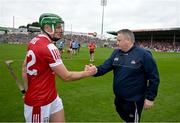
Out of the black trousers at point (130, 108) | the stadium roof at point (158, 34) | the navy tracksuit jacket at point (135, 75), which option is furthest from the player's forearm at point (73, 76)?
the stadium roof at point (158, 34)

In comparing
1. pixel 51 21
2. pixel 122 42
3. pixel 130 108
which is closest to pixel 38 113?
pixel 51 21

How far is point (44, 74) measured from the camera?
16.3ft

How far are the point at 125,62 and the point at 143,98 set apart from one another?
0.72 metres

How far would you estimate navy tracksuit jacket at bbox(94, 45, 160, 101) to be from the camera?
602cm

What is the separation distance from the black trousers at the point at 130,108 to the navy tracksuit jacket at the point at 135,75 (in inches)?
3.5

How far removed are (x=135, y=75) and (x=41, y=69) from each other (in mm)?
1876

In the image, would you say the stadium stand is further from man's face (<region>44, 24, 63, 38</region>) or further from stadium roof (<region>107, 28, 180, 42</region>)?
man's face (<region>44, 24, 63, 38</region>)

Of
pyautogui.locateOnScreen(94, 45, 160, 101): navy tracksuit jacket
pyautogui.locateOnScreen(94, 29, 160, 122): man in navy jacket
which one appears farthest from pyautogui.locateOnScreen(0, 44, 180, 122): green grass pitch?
pyautogui.locateOnScreen(94, 45, 160, 101): navy tracksuit jacket

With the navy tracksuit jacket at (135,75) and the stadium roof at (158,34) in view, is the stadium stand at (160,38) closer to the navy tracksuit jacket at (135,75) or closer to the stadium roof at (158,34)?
the stadium roof at (158,34)

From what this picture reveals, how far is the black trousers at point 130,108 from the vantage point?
245 inches

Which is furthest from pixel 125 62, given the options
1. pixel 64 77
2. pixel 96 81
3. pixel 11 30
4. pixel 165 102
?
pixel 11 30

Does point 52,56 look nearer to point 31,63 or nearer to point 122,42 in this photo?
point 31,63

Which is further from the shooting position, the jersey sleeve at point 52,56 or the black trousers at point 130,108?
the black trousers at point 130,108

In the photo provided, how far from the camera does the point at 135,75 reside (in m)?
6.11
